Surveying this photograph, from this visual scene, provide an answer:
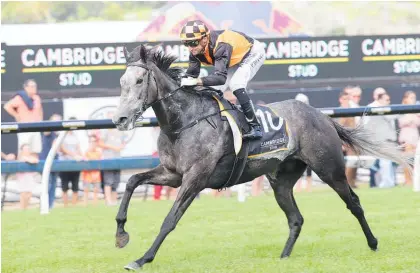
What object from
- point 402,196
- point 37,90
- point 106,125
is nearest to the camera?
point 106,125

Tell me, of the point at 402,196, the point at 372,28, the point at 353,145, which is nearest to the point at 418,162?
the point at 402,196

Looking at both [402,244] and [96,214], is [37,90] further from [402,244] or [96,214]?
[402,244]

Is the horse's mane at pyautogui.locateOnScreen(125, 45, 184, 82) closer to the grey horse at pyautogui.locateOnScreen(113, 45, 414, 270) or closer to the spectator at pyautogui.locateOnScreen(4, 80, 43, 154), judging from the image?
the grey horse at pyautogui.locateOnScreen(113, 45, 414, 270)

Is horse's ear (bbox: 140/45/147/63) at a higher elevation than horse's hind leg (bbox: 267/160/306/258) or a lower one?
higher

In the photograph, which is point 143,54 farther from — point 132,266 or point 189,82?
point 132,266

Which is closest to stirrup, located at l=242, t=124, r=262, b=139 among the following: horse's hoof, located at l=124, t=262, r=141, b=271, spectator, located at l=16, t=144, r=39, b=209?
horse's hoof, located at l=124, t=262, r=141, b=271

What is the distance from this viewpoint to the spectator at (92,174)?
518 inches

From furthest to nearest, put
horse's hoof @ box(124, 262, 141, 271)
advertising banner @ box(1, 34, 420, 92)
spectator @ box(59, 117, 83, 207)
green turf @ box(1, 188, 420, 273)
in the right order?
advertising banner @ box(1, 34, 420, 92) < spectator @ box(59, 117, 83, 207) < green turf @ box(1, 188, 420, 273) < horse's hoof @ box(124, 262, 141, 271)

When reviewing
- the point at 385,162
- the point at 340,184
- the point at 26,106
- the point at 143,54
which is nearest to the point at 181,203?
the point at 143,54

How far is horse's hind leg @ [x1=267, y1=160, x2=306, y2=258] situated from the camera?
7.77 metres

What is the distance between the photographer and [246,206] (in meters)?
11.1

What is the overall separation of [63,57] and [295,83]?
3.71m

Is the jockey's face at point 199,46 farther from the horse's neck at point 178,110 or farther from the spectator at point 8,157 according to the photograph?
the spectator at point 8,157

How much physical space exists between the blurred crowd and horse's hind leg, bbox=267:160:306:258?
3.69 m
